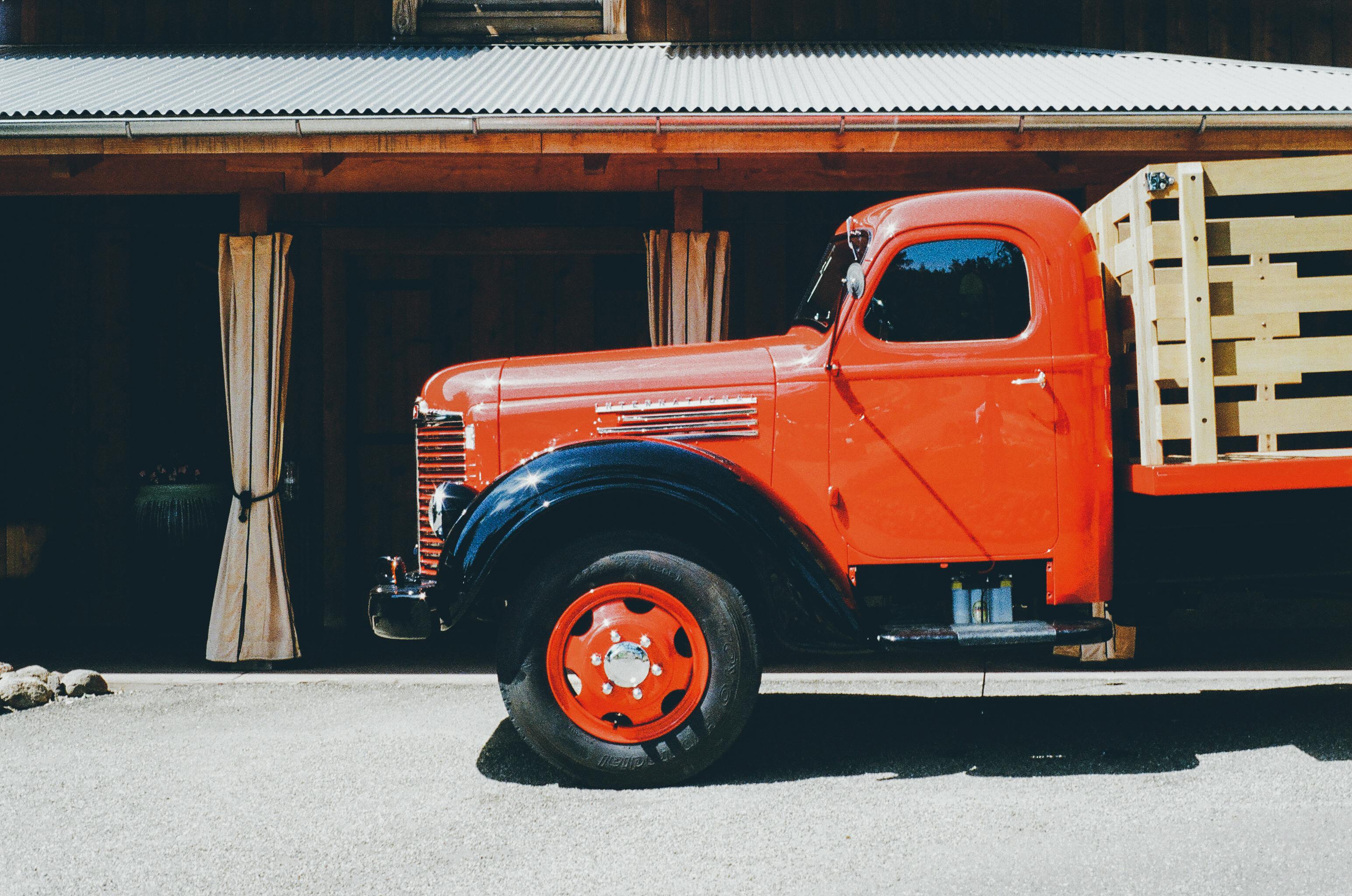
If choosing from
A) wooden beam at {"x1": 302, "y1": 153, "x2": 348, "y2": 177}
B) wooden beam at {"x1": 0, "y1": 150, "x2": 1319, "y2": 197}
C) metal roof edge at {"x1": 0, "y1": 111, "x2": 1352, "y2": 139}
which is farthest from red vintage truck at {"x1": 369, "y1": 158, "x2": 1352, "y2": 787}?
wooden beam at {"x1": 302, "y1": 153, "x2": 348, "y2": 177}

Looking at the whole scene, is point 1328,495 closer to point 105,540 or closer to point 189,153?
point 189,153

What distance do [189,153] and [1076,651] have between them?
573 centimetres

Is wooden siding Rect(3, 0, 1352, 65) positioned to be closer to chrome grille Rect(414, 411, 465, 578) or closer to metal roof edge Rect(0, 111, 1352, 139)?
metal roof edge Rect(0, 111, 1352, 139)

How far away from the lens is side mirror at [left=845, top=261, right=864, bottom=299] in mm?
3580

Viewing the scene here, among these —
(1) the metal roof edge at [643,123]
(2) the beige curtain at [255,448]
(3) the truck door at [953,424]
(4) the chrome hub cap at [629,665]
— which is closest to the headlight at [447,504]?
(4) the chrome hub cap at [629,665]

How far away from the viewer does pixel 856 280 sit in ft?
11.8

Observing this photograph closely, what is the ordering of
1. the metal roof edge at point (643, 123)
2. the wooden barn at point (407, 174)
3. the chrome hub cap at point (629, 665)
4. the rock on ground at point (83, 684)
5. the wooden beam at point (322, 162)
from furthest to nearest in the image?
the wooden beam at point (322, 162) < the wooden barn at point (407, 174) < the metal roof edge at point (643, 123) < the rock on ground at point (83, 684) < the chrome hub cap at point (629, 665)

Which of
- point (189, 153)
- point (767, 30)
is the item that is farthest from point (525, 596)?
point (767, 30)

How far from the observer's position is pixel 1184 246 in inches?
141

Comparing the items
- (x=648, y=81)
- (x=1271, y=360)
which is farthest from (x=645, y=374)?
(x=648, y=81)

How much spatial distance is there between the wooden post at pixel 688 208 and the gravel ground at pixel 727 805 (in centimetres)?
283

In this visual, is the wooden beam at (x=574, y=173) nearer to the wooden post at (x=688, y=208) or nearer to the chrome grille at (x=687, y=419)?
the wooden post at (x=688, y=208)

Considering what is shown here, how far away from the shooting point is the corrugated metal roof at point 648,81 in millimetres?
5395

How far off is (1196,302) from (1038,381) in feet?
2.00
